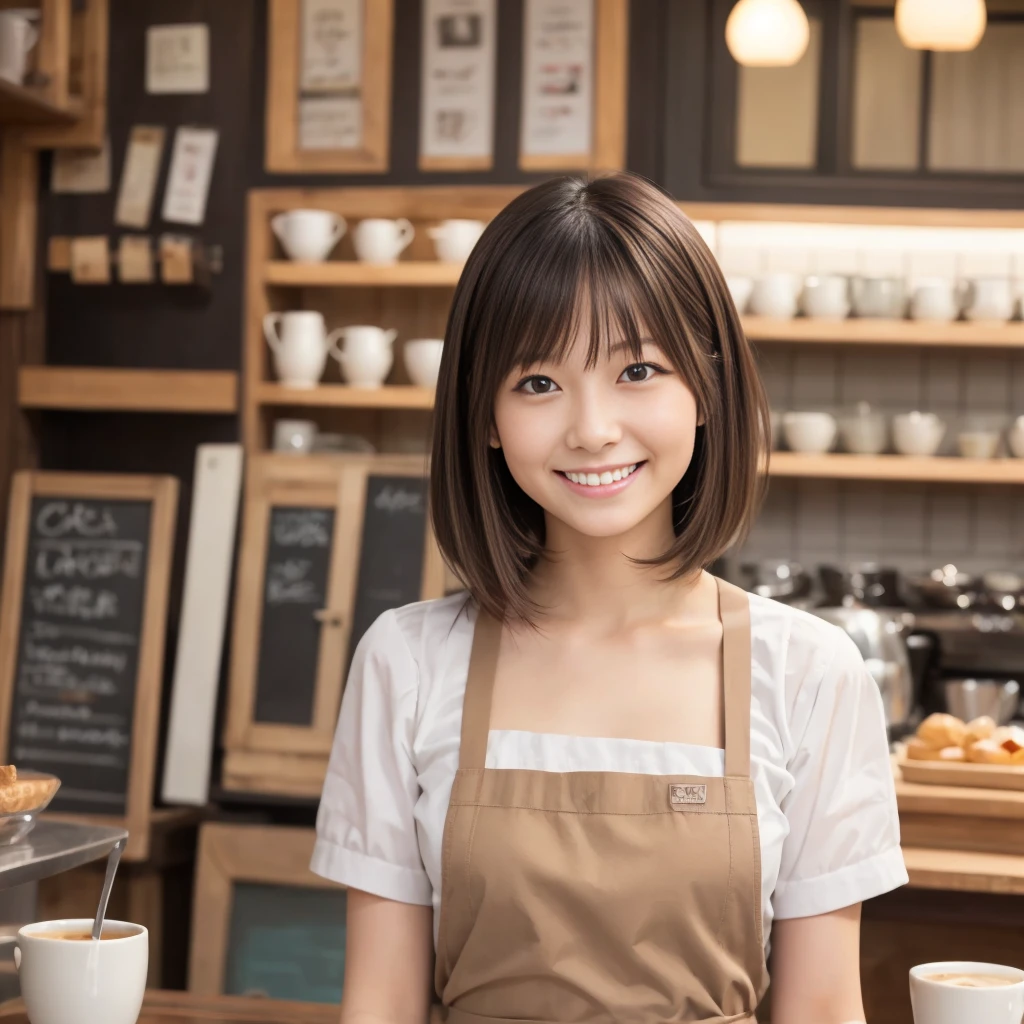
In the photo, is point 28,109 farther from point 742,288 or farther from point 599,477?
point 599,477

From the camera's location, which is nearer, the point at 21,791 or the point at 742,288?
the point at 21,791

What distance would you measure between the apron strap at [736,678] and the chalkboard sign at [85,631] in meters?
2.38

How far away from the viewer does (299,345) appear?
3.57 metres

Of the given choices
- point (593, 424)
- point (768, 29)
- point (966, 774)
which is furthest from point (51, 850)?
point (768, 29)

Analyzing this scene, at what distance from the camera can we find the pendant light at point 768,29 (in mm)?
2781

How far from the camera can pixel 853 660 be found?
1.29 meters

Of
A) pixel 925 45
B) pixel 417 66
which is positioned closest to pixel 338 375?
pixel 417 66

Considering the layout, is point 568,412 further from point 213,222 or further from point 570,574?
point 213,222

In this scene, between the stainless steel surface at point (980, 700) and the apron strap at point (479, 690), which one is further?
the stainless steel surface at point (980, 700)

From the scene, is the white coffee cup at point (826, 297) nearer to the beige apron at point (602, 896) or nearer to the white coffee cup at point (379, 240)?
the white coffee cup at point (379, 240)

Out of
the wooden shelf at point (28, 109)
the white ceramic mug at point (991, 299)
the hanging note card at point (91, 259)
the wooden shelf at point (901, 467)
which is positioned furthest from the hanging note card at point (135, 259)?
the white ceramic mug at point (991, 299)

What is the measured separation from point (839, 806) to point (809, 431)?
2325 millimetres

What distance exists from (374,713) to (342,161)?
2.64m

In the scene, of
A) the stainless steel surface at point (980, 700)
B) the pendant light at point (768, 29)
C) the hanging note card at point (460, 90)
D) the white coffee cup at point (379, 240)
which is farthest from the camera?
the hanging note card at point (460, 90)
